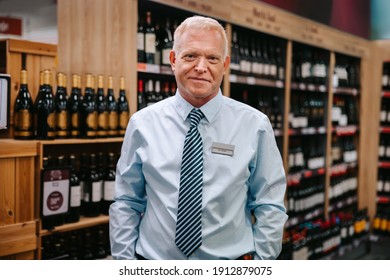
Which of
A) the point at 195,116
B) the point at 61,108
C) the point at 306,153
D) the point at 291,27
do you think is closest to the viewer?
the point at 195,116

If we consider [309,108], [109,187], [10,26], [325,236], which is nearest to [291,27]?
[309,108]

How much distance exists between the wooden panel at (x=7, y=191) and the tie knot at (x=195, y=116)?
42.4 inches

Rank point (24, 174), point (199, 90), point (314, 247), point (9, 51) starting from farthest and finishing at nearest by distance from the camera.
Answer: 1. point (314, 247)
2. point (9, 51)
3. point (24, 174)
4. point (199, 90)

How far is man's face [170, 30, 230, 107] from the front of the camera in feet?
4.60

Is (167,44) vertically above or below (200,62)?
above

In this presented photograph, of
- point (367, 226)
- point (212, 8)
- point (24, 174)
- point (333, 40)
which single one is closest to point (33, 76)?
point (24, 174)

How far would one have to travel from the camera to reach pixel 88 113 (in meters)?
2.61

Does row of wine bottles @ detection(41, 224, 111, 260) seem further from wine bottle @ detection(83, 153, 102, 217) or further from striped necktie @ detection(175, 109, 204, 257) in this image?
striped necktie @ detection(175, 109, 204, 257)

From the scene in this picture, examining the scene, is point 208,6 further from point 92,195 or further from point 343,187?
point 343,187

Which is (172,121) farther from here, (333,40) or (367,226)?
(367,226)

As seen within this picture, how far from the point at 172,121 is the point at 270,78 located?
94.6 inches

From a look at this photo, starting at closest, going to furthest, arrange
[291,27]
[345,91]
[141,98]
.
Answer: [141,98], [291,27], [345,91]

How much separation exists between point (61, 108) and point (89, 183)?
454 mm

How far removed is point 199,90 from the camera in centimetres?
143
